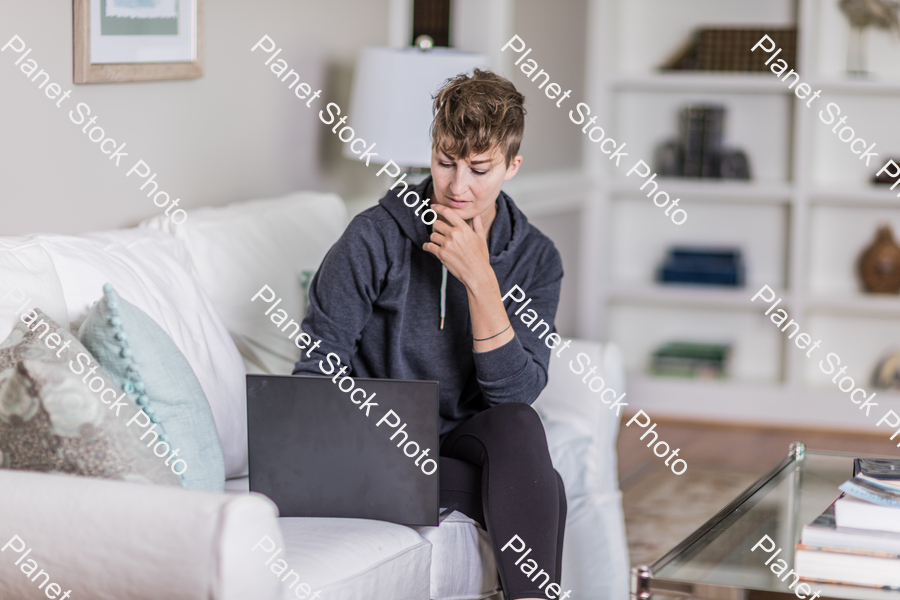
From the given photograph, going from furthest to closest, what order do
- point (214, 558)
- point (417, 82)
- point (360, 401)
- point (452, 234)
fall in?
1. point (417, 82)
2. point (452, 234)
3. point (360, 401)
4. point (214, 558)

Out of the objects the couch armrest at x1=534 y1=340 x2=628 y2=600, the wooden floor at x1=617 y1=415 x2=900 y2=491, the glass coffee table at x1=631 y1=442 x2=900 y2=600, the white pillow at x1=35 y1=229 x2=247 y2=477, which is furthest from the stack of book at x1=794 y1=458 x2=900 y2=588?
the wooden floor at x1=617 y1=415 x2=900 y2=491

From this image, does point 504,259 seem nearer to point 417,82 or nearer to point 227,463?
point 227,463

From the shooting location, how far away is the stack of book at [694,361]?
12.9ft

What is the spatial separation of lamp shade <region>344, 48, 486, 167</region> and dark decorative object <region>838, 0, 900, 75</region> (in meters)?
1.93

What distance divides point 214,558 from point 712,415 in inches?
122

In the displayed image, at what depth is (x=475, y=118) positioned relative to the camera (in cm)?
165

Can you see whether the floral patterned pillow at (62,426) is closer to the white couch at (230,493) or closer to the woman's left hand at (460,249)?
the white couch at (230,493)

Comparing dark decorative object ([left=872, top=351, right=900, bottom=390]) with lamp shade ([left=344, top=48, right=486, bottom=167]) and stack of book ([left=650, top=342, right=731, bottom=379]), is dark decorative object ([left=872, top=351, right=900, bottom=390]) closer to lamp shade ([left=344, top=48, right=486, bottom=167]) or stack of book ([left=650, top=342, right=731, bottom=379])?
stack of book ([left=650, top=342, right=731, bottom=379])

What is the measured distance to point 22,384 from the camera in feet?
4.16

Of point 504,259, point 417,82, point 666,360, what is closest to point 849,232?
point 666,360

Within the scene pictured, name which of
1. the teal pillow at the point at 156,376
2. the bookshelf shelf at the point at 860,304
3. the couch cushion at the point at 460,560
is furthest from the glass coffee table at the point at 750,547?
the bookshelf shelf at the point at 860,304

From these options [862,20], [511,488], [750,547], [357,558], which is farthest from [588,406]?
[862,20]

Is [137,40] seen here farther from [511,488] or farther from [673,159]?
[673,159]

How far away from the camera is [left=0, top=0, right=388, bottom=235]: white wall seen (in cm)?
177
